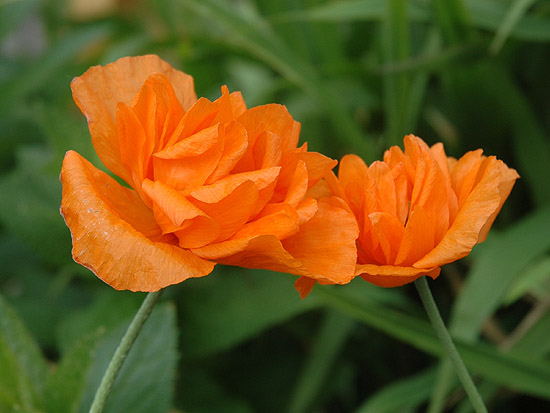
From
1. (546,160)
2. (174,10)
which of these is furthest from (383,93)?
(174,10)

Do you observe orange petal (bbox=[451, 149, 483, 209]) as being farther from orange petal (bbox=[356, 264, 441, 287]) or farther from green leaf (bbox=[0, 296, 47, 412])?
green leaf (bbox=[0, 296, 47, 412])

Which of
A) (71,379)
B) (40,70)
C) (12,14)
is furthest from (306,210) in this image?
(12,14)

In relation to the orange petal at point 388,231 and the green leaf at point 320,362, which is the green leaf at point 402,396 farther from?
the orange petal at point 388,231

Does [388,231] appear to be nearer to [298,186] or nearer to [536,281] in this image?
[298,186]

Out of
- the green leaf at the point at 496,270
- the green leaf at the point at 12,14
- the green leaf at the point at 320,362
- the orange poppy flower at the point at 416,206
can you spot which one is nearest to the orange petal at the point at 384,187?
the orange poppy flower at the point at 416,206

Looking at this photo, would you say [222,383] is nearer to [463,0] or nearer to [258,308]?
[258,308]
